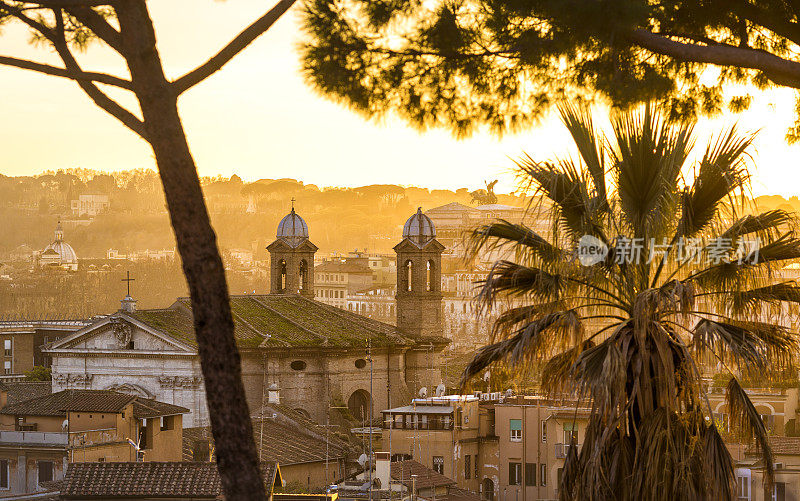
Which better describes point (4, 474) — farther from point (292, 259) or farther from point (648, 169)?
point (648, 169)

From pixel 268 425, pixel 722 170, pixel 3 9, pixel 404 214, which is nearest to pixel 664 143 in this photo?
pixel 722 170

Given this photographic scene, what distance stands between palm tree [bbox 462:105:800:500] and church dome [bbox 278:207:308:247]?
3410 cm

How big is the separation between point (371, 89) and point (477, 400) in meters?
25.7

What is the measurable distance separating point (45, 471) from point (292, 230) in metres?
18.8

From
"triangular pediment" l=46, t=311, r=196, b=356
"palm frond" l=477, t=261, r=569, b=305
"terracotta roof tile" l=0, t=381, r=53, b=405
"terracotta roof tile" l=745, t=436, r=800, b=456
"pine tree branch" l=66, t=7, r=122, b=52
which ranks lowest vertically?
"terracotta roof tile" l=745, t=436, r=800, b=456

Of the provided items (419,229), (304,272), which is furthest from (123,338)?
(419,229)

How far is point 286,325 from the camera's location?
3641 centimetres

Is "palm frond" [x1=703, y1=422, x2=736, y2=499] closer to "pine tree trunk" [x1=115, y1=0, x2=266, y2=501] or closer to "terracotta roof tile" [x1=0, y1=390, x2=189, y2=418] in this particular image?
"pine tree trunk" [x1=115, y1=0, x2=266, y2=501]

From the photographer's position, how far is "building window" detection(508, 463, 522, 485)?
103 ft

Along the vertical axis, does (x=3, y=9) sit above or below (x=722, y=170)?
above

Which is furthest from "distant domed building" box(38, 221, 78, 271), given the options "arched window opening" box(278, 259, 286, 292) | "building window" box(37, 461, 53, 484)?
"building window" box(37, 461, 53, 484)

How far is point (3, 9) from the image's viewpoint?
656 cm

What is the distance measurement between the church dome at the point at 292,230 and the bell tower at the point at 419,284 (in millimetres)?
2982

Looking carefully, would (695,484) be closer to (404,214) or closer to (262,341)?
(262,341)
